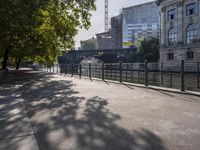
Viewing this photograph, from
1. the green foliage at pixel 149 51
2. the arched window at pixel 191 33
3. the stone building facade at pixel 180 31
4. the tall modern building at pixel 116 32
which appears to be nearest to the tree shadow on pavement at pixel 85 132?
the stone building facade at pixel 180 31

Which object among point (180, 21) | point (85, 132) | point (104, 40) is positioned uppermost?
point (104, 40)

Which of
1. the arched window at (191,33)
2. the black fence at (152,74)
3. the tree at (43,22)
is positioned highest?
the arched window at (191,33)

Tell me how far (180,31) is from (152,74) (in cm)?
3701

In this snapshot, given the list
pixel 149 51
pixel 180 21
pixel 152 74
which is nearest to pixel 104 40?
pixel 149 51

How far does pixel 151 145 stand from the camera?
4223mm

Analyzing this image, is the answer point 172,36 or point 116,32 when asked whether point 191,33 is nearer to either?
point 172,36

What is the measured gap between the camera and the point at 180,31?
4791cm

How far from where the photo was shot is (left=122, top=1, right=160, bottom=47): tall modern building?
13438 centimetres

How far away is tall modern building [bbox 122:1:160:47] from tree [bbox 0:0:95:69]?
107797 mm

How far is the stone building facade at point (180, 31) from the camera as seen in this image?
147 feet

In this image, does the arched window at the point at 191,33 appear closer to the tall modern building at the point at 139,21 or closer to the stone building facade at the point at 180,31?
the stone building facade at the point at 180,31

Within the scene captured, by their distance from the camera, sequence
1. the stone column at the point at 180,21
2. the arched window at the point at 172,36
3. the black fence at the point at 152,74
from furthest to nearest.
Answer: the arched window at the point at 172,36 → the stone column at the point at 180,21 → the black fence at the point at 152,74

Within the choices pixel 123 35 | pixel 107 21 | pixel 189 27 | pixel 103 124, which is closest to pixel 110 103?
pixel 103 124

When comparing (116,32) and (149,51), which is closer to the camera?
(149,51)
